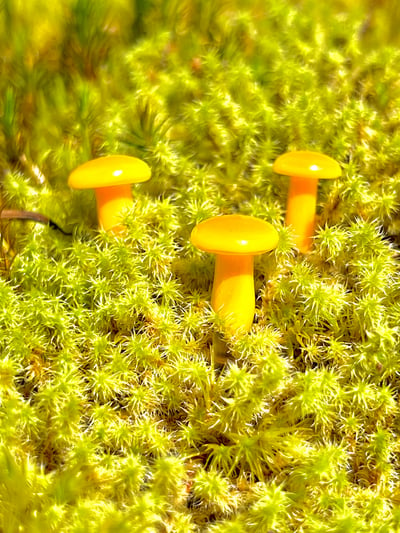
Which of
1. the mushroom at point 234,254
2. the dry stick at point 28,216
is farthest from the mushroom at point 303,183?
the dry stick at point 28,216

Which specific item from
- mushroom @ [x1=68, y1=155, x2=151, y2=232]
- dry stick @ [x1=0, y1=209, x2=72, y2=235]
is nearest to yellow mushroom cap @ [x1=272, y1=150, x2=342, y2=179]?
mushroom @ [x1=68, y1=155, x2=151, y2=232]

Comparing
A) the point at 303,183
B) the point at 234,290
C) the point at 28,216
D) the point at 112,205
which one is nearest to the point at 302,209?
the point at 303,183

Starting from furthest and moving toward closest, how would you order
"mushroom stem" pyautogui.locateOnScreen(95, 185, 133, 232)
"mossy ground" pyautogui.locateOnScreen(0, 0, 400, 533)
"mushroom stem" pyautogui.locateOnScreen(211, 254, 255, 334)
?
"mushroom stem" pyautogui.locateOnScreen(95, 185, 133, 232), "mushroom stem" pyautogui.locateOnScreen(211, 254, 255, 334), "mossy ground" pyautogui.locateOnScreen(0, 0, 400, 533)

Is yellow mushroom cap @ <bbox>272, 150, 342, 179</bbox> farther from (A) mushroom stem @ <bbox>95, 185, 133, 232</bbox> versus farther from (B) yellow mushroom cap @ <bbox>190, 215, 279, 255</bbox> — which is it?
(A) mushroom stem @ <bbox>95, 185, 133, 232</bbox>

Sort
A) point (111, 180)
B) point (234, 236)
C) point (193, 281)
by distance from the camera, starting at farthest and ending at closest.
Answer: point (193, 281), point (111, 180), point (234, 236)

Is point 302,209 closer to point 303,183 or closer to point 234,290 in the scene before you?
point 303,183

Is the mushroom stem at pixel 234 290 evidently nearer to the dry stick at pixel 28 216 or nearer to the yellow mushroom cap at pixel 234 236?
the yellow mushroom cap at pixel 234 236
